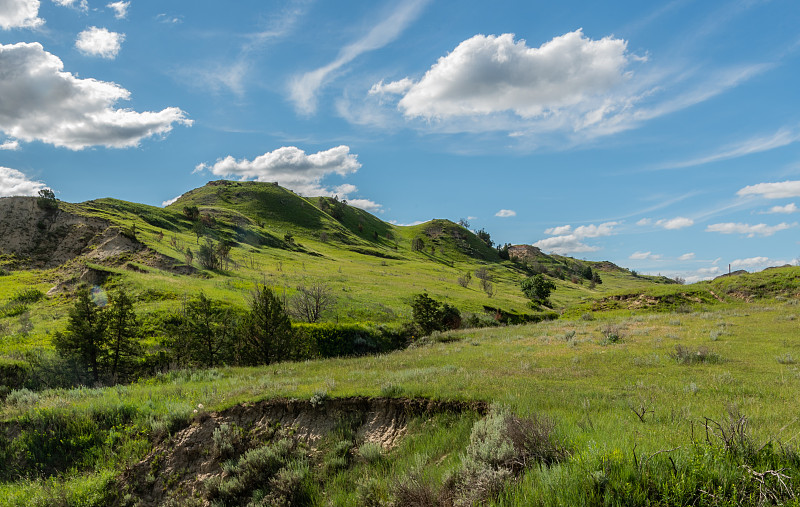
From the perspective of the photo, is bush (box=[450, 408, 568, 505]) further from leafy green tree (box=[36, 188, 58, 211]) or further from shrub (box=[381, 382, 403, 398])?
leafy green tree (box=[36, 188, 58, 211])

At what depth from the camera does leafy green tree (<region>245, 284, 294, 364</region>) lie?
2092cm

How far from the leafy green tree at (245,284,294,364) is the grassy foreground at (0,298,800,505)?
4.26 metres

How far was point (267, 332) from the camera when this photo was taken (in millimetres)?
21141

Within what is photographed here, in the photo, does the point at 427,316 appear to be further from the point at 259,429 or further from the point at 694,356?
the point at 259,429

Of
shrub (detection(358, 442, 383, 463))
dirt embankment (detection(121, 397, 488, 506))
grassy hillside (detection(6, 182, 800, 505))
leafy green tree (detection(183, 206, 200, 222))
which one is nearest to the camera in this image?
grassy hillside (detection(6, 182, 800, 505))

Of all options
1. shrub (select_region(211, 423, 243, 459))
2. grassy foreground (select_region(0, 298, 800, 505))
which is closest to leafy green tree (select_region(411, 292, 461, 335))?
grassy foreground (select_region(0, 298, 800, 505))

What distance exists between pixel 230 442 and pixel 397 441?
13.9ft

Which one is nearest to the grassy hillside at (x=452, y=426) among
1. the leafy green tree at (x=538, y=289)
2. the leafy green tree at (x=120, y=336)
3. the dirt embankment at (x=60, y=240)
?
the leafy green tree at (x=120, y=336)

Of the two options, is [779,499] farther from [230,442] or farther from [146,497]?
[146,497]

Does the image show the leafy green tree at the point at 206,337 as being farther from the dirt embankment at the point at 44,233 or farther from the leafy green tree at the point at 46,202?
the leafy green tree at the point at 46,202

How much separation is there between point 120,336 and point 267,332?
7.16m

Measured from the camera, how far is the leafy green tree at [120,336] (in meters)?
18.4

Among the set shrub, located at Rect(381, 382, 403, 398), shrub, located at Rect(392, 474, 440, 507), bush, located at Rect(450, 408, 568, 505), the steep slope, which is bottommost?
shrub, located at Rect(392, 474, 440, 507)

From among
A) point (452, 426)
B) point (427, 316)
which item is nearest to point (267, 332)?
point (452, 426)
